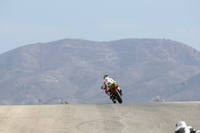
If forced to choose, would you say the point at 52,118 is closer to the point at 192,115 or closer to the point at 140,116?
the point at 140,116

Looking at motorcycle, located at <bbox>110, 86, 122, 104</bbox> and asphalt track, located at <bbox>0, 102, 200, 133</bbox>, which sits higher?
motorcycle, located at <bbox>110, 86, 122, 104</bbox>

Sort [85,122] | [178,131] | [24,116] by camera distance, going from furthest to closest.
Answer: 1. [24,116]
2. [85,122]
3. [178,131]

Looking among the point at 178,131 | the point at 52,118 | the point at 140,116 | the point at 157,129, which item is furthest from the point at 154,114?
the point at 178,131

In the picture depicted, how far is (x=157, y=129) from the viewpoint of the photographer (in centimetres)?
1433

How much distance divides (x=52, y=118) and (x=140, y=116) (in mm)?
3064

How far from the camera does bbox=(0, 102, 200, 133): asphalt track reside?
14.5m

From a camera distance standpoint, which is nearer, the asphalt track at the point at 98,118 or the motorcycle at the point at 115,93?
the asphalt track at the point at 98,118

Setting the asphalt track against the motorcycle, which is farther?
the motorcycle

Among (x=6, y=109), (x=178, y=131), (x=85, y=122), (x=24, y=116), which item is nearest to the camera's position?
(x=178, y=131)

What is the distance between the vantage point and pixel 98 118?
16.0 m

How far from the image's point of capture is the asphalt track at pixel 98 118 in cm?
1447

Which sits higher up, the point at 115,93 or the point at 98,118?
the point at 115,93

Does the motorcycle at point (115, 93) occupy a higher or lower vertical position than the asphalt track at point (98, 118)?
higher

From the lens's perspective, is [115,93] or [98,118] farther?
[115,93]
